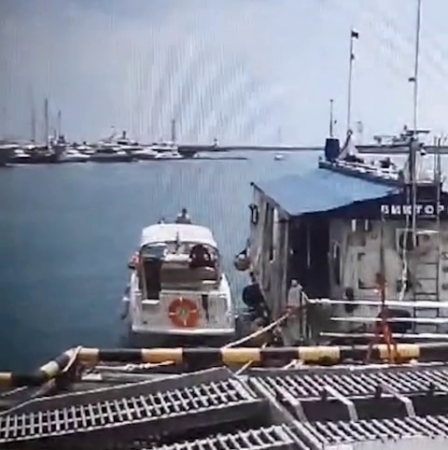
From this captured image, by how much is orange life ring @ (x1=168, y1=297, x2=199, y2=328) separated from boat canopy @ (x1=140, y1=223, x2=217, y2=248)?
114 millimetres

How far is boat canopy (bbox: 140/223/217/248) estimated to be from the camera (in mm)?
1618

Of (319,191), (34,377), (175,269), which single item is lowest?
(34,377)

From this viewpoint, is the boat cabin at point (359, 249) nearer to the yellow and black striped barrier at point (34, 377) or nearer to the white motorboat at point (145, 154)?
the white motorboat at point (145, 154)

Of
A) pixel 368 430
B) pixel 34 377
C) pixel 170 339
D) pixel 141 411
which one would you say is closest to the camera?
pixel 368 430

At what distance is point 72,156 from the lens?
147 centimetres

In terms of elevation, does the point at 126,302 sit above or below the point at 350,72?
below

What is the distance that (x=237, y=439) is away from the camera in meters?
0.84

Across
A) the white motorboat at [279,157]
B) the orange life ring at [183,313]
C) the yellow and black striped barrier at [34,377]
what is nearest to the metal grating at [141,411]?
the yellow and black striped barrier at [34,377]

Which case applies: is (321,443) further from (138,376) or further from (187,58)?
(187,58)

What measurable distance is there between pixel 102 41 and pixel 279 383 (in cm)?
72

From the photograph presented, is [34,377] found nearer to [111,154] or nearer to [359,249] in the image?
[111,154]

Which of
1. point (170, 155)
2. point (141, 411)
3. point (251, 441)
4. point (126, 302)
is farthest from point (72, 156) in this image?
point (251, 441)

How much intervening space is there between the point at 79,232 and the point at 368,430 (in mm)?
826

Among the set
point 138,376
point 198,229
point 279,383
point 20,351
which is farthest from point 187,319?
point 279,383
